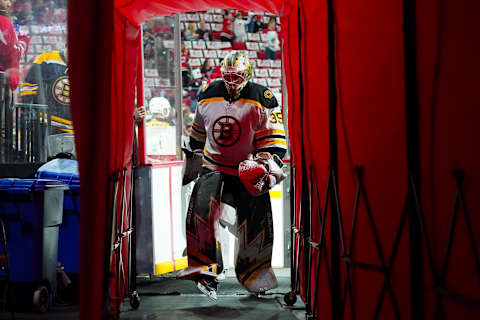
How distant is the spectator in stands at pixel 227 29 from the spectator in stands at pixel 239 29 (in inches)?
1.9

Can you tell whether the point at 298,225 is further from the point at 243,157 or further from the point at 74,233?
the point at 74,233

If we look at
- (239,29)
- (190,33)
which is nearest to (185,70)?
(190,33)

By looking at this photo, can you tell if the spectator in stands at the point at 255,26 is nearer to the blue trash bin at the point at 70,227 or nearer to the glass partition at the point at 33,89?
the glass partition at the point at 33,89

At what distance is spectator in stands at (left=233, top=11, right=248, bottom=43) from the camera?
6043 millimetres

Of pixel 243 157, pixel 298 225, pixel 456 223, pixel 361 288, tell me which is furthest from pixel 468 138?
pixel 243 157


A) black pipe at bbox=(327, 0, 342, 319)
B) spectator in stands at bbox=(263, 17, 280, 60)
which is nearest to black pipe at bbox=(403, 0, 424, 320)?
black pipe at bbox=(327, 0, 342, 319)

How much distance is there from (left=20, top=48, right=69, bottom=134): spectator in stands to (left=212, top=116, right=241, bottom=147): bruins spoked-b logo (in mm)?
1772

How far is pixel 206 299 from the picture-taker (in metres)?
4.12

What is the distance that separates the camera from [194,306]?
153 inches

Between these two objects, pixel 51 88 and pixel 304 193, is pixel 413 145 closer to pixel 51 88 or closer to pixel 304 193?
pixel 304 193

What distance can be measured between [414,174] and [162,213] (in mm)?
3514

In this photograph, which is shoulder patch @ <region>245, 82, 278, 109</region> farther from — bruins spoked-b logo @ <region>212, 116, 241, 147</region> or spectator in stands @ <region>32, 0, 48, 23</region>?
spectator in stands @ <region>32, 0, 48, 23</region>

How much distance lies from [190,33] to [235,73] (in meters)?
2.14

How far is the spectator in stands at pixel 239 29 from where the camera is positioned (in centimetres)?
604
